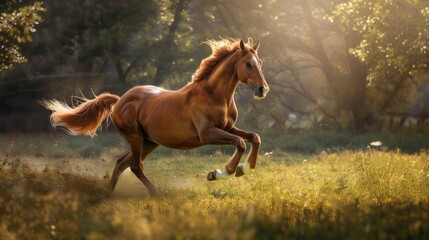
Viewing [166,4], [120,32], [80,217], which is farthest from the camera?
[166,4]

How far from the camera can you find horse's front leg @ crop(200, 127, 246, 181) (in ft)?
32.4

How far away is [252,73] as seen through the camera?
10.3 meters

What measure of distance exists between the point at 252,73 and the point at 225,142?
1.08 m

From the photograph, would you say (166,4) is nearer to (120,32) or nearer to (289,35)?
(120,32)

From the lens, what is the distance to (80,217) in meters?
7.71

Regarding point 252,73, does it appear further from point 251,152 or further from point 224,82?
point 251,152

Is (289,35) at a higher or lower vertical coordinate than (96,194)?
lower

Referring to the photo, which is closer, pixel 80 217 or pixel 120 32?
pixel 80 217

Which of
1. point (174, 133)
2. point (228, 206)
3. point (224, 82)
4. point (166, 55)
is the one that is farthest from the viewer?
point (166, 55)

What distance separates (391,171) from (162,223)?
321 inches

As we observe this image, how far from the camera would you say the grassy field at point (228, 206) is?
5867 mm

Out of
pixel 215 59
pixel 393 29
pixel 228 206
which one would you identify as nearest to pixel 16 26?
pixel 215 59

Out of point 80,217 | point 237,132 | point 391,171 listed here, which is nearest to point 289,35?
point 391,171

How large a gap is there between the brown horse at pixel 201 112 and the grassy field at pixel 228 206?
0.67 m
